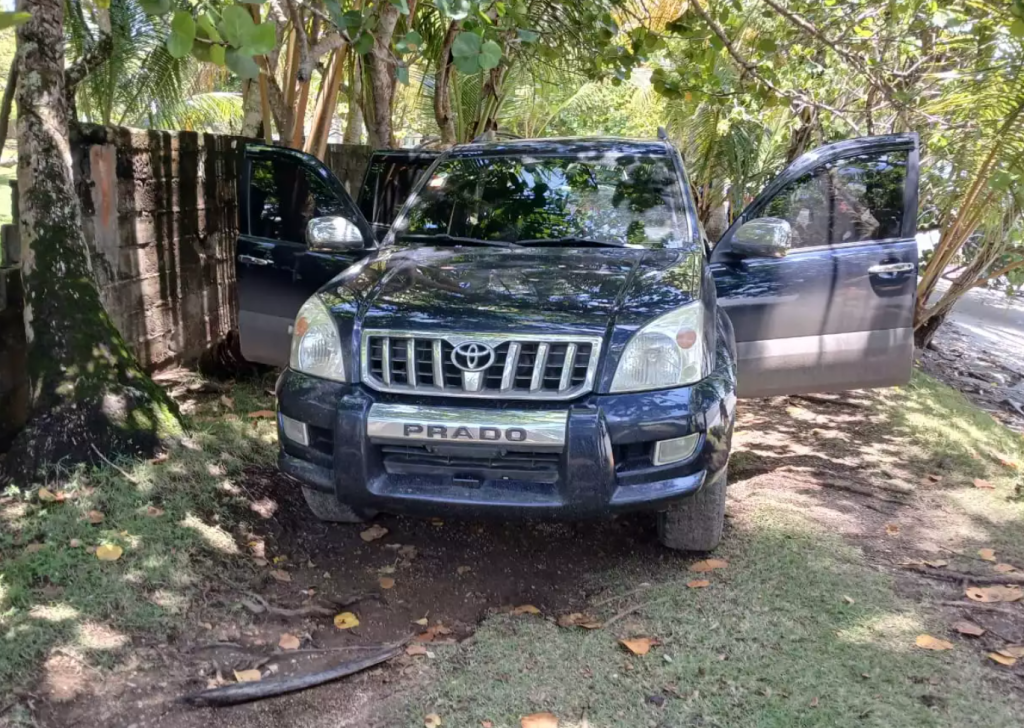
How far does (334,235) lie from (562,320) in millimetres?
1530

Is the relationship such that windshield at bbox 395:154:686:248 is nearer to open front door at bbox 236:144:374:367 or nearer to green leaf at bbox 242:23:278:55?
open front door at bbox 236:144:374:367

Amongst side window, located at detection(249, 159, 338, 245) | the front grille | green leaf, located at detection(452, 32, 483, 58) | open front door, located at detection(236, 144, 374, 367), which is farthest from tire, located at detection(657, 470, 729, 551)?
side window, located at detection(249, 159, 338, 245)

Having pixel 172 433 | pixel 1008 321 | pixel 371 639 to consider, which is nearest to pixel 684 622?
pixel 371 639

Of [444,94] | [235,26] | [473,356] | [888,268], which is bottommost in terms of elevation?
[473,356]

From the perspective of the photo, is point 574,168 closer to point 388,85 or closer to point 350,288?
point 350,288

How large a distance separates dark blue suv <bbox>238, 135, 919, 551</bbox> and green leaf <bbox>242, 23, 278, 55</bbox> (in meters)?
1.01

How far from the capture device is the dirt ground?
8.96 feet

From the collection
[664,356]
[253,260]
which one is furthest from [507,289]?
[253,260]

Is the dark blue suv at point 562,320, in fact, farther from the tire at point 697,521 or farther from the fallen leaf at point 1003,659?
the fallen leaf at point 1003,659

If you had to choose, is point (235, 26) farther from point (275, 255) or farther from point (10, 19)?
point (275, 255)

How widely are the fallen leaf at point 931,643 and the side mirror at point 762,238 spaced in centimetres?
179

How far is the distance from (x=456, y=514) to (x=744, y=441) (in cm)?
283

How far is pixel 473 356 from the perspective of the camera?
121 inches

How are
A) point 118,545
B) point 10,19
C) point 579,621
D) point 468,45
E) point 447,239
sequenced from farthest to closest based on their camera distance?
point 447,239, point 118,545, point 468,45, point 579,621, point 10,19
